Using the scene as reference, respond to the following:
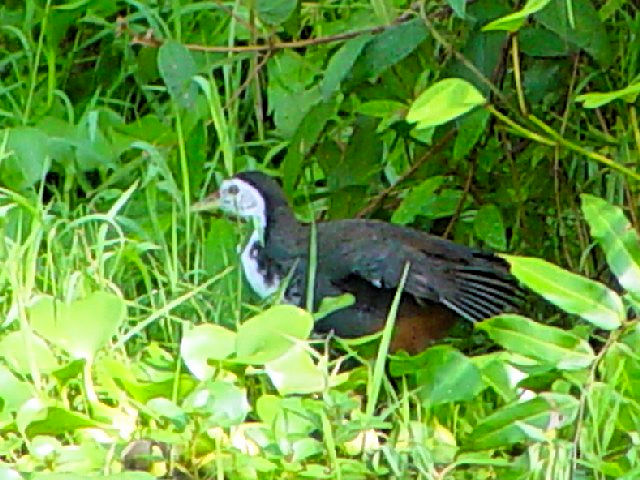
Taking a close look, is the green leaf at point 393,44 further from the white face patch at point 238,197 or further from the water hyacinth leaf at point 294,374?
the white face patch at point 238,197

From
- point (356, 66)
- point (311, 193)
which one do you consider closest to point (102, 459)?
point (356, 66)

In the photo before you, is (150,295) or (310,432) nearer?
(310,432)

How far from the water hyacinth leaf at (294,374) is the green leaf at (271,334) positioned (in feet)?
0.05

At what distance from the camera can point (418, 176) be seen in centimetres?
493

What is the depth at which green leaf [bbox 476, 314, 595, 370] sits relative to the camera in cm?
350

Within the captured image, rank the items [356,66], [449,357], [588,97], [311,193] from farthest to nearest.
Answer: [311,193] → [356,66] → [449,357] → [588,97]

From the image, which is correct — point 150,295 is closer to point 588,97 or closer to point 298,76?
point 298,76

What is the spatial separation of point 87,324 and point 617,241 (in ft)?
3.52

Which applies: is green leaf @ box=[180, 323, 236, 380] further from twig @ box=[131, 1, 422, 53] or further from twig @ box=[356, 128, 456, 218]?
twig @ box=[356, 128, 456, 218]

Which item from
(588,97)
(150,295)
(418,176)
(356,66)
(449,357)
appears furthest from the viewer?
(418,176)

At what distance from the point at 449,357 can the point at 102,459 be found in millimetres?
759

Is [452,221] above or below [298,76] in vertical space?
below

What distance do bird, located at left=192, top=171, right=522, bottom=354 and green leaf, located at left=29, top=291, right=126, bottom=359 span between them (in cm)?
76

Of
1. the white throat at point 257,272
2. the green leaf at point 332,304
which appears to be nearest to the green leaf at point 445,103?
the green leaf at point 332,304
